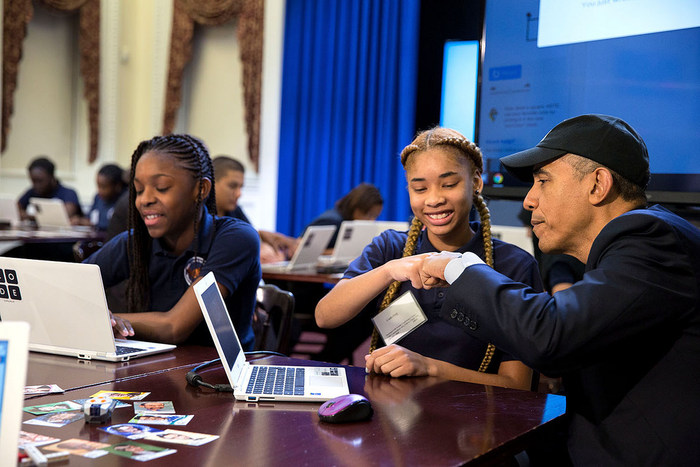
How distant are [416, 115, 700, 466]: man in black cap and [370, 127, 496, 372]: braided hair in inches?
18.0

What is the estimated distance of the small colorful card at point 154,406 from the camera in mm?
1366

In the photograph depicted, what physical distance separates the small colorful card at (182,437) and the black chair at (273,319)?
49.0 inches

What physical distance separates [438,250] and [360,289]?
0.32 metres

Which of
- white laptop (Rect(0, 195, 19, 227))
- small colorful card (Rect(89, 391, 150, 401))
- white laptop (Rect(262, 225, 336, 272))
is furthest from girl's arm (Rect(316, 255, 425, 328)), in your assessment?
white laptop (Rect(0, 195, 19, 227))

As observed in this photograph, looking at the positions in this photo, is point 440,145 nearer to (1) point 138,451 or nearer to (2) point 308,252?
(1) point 138,451

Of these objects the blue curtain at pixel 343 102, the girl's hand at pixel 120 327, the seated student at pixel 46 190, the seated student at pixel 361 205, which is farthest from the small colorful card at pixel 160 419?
the seated student at pixel 46 190

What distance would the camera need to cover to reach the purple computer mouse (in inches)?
51.3

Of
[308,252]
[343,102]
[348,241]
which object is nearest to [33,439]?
[308,252]

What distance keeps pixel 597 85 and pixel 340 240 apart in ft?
7.84

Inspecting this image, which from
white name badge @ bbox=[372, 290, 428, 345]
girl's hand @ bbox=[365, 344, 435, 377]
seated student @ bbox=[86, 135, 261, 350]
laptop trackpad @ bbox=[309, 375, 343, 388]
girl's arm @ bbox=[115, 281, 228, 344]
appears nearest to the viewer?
laptop trackpad @ bbox=[309, 375, 343, 388]

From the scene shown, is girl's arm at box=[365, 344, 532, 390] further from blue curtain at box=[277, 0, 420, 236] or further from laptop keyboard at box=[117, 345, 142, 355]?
blue curtain at box=[277, 0, 420, 236]

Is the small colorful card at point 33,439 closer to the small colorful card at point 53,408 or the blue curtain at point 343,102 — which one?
the small colorful card at point 53,408

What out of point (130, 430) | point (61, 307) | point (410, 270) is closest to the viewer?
point (130, 430)

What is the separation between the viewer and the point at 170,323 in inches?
83.7
